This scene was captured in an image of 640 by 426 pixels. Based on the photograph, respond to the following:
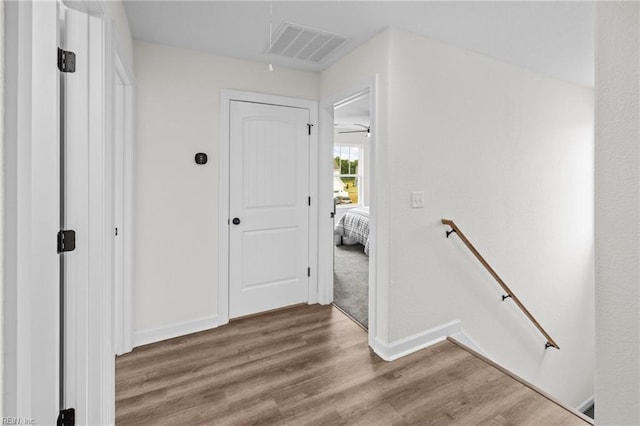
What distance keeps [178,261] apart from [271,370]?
1189mm

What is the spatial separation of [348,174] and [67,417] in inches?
242

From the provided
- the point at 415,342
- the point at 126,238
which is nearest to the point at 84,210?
the point at 126,238

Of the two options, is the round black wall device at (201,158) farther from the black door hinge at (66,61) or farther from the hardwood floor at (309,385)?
the hardwood floor at (309,385)

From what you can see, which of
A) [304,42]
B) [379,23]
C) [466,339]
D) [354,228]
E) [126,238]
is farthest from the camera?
[354,228]

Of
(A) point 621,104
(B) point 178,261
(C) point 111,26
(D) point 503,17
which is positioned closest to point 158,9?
(C) point 111,26

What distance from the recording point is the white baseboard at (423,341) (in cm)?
231

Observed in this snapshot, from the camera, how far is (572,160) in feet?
11.6

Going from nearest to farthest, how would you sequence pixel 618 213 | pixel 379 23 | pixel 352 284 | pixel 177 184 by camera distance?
pixel 618 213, pixel 379 23, pixel 177 184, pixel 352 284

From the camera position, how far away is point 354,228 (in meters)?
5.84

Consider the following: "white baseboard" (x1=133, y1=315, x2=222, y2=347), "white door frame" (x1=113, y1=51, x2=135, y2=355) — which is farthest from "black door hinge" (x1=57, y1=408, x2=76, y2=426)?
"white baseboard" (x1=133, y1=315, x2=222, y2=347)

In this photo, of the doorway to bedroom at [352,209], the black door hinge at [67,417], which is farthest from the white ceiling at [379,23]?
the black door hinge at [67,417]

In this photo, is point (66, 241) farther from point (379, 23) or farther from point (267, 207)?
point (379, 23)

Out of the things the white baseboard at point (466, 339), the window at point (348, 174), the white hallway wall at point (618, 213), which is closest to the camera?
the white hallway wall at point (618, 213)

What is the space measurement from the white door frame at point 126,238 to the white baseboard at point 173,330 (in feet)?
0.29
